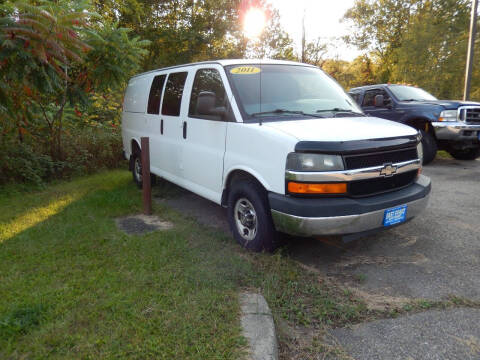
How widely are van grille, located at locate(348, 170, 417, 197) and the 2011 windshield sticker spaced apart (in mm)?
1804

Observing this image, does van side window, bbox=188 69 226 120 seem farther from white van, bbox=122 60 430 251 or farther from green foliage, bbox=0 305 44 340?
green foliage, bbox=0 305 44 340

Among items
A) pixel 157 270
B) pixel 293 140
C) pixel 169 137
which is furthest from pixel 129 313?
pixel 169 137

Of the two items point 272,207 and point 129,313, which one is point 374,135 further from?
point 129,313

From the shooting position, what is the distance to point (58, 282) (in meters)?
3.24

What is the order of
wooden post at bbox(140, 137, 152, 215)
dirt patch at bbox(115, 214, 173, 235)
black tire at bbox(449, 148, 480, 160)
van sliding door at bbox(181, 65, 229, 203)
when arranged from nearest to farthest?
van sliding door at bbox(181, 65, 229, 203) → dirt patch at bbox(115, 214, 173, 235) → wooden post at bbox(140, 137, 152, 215) → black tire at bbox(449, 148, 480, 160)

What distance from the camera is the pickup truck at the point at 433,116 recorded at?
811cm

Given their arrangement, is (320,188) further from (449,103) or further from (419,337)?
(449,103)

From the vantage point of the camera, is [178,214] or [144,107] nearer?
[178,214]

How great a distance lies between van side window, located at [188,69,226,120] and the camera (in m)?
4.20

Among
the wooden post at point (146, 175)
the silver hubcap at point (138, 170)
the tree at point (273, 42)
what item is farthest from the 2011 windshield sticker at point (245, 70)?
the tree at point (273, 42)

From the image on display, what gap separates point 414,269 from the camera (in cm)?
356

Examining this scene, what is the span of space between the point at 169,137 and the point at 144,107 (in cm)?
123

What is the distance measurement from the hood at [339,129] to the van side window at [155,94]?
8.43 feet

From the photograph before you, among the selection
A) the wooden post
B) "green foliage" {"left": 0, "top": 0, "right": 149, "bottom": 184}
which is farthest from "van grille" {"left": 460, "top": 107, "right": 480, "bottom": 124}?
"green foliage" {"left": 0, "top": 0, "right": 149, "bottom": 184}
